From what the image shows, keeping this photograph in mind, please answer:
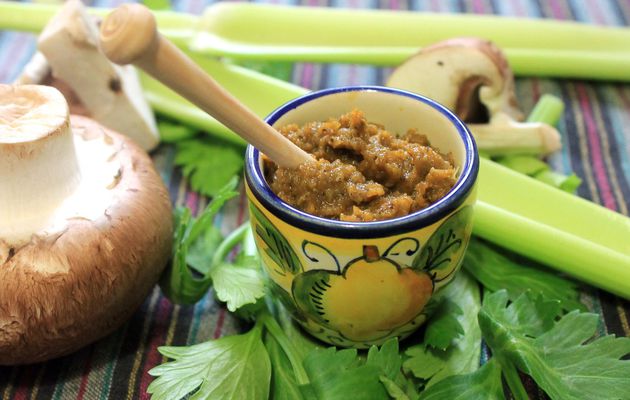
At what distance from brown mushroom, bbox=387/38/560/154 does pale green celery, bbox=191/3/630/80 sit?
0.30 m

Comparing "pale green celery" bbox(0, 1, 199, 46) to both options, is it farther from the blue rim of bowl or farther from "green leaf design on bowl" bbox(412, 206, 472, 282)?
"green leaf design on bowl" bbox(412, 206, 472, 282)

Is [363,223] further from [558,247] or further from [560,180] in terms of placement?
[560,180]

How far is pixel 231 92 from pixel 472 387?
99 cm

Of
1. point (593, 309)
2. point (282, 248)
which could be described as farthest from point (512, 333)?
point (282, 248)

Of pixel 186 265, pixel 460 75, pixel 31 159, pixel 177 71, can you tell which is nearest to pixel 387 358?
pixel 186 265

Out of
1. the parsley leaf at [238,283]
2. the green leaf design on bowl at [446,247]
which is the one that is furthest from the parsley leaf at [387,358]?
the parsley leaf at [238,283]

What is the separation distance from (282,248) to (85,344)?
405 millimetres

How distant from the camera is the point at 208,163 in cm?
157

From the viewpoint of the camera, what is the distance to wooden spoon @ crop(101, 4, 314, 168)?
730 mm

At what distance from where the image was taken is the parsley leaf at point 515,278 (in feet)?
3.96

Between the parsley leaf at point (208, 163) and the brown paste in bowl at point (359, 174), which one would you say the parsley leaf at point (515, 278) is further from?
the parsley leaf at point (208, 163)

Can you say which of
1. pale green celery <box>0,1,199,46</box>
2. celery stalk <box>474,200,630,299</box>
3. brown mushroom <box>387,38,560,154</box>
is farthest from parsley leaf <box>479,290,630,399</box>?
pale green celery <box>0,1,199,46</box>

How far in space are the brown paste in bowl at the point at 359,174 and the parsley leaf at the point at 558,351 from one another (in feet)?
0.85

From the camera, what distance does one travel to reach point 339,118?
108cm
